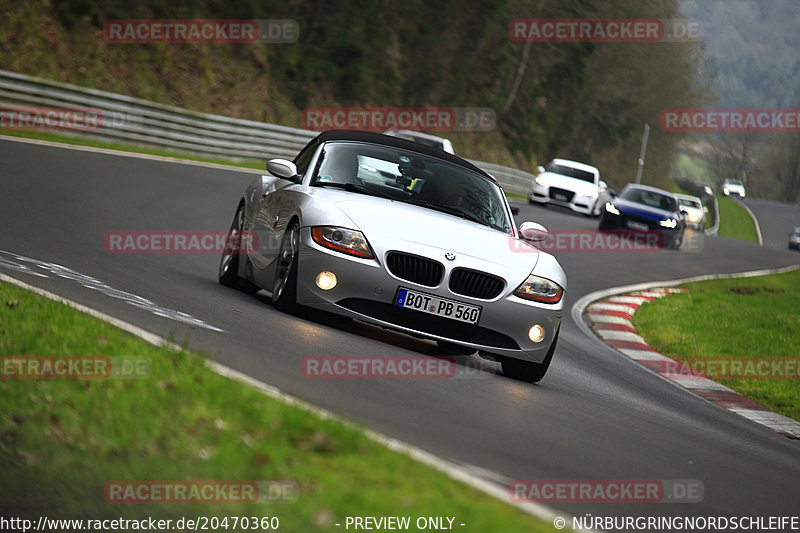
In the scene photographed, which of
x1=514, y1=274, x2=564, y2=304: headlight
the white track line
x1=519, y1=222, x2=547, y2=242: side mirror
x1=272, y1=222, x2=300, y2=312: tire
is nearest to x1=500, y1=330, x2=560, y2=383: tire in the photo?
x1=514, y1=274, x2=564, y2=304: headlight

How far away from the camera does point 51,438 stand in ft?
14.8

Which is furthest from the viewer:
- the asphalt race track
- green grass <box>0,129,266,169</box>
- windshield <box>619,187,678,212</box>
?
windshield <box>619,187,678,212</box>

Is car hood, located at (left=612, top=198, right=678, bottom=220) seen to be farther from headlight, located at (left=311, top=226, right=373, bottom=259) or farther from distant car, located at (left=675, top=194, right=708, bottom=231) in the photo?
headlight, located at (left=311, top=226, right=373, bottom=259)

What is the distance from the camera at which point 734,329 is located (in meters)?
16.2

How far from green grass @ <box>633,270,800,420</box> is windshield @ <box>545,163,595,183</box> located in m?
15.0

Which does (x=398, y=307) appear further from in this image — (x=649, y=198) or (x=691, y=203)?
(x=691, y=203)

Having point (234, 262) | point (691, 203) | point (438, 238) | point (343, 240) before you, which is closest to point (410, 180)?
point (438, 238)

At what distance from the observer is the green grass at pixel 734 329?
12.2 m

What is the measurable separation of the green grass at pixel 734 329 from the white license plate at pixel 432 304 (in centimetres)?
442

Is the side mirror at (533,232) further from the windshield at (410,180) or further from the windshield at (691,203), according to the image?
the windshield at (691,203)

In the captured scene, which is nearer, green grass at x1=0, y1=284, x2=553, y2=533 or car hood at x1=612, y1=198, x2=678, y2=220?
green grass at x1=0, y1=284, x2=553, y2=533

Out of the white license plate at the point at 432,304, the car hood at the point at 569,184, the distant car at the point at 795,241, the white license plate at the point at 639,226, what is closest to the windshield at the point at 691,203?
the car hood at the point at 569,184

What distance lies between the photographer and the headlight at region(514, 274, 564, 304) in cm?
812

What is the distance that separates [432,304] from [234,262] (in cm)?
312
